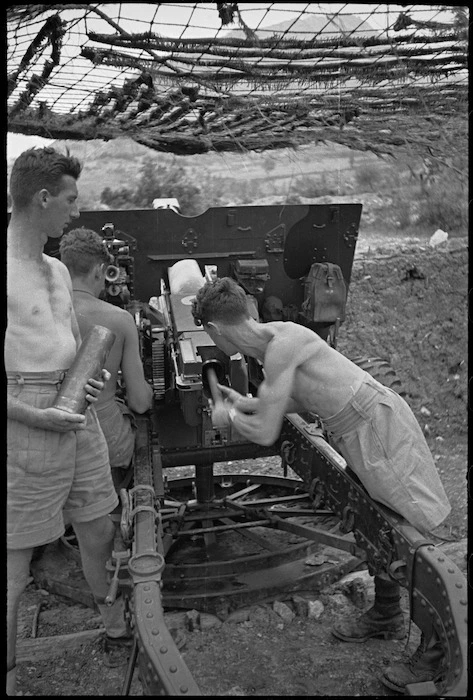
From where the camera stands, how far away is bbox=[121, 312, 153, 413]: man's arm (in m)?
3.41

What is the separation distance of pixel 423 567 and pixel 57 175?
173cm

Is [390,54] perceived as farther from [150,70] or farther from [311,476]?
[311,476]

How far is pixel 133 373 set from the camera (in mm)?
3490

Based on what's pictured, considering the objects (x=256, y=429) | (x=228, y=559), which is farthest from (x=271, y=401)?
(x=228, y=559)

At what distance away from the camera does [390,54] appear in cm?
330

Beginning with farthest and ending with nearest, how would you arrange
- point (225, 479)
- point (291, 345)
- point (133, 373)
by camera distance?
point (225, 479)
point (133, 373)
point (291, 345)

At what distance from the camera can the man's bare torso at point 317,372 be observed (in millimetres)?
2686

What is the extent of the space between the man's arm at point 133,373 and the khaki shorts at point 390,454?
42.4 inches

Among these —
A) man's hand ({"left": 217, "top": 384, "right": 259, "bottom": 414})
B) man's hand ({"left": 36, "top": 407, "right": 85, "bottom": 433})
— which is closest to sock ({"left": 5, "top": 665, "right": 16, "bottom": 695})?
man's hand ({"left": 36, "top": 407, "right": 85, "bottom": 433})

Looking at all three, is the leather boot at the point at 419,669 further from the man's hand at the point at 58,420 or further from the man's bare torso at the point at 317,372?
the man's hand at the point at 58,420

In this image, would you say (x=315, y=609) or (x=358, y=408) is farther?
(x=315, y=609)

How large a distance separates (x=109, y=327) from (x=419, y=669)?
1.85m

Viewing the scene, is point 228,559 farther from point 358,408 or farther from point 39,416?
point 39,416
